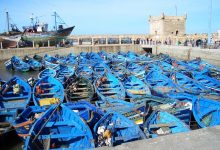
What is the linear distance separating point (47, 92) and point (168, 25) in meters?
52.9

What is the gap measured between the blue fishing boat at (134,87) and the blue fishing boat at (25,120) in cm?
570

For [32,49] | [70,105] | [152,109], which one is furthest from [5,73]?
[152,109]

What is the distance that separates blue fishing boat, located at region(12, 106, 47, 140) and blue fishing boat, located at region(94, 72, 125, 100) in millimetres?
4012

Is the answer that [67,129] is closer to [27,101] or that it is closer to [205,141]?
[27,101]

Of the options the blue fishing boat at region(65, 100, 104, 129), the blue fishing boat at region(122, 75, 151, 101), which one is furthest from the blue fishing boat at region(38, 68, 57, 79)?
the blue fishing boat at region(65, 100, 104, 129)

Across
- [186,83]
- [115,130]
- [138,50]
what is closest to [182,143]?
[115,130]

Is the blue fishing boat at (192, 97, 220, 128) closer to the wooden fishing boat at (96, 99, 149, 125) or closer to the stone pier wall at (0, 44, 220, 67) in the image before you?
the wooden fishing boat at (96, 99, 149, 125)

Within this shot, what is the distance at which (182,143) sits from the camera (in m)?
3.71

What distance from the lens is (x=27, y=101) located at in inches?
535

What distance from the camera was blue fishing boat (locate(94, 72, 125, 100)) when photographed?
14.7m

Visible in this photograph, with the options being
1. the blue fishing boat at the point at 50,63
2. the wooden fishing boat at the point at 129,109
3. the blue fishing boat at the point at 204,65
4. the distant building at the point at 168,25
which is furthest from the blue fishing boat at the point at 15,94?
the distant building at the point at 168,25

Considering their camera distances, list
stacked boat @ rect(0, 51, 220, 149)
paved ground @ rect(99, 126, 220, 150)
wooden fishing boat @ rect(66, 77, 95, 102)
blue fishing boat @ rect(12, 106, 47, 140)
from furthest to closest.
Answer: wooden fishing boat @ rect(66, 77, 95, 102) → blue fishing boat @ rect(12, 106, 47, 140) → stacked boat @ rect(0, 51, 220, 149) → paved ground @ rect(99, 126, 220, 150)

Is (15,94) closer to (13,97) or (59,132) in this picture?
(13,97)

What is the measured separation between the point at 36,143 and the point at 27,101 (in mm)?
5696
